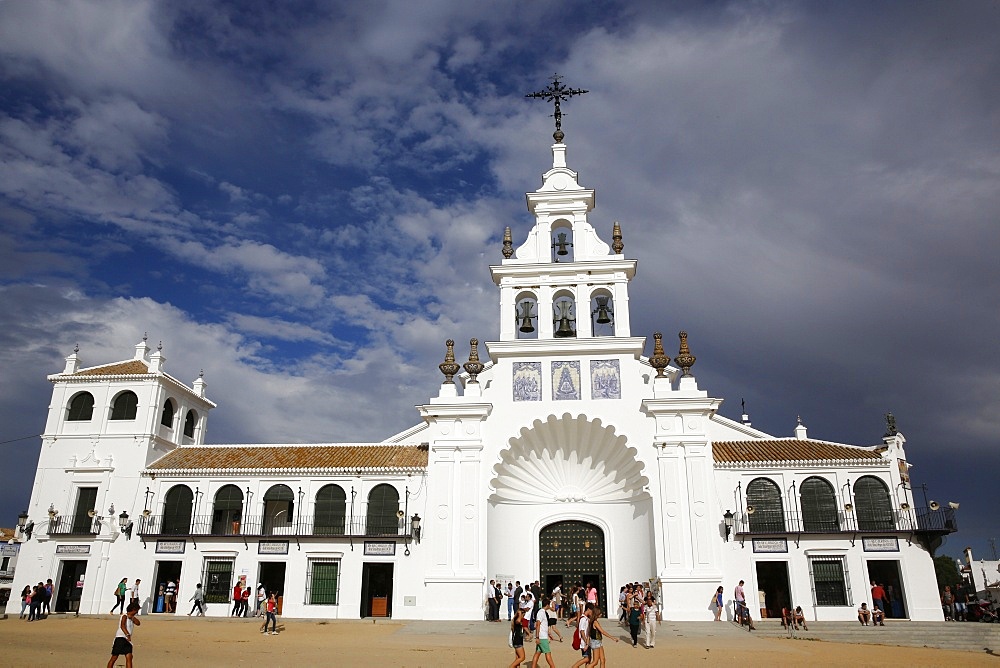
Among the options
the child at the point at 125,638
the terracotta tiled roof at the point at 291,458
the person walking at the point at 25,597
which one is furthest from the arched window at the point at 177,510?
the child at the point at 125,638

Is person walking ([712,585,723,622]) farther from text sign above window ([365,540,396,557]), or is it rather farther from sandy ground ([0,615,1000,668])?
text sign above window ([365,540,396,557])

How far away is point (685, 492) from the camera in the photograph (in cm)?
2420

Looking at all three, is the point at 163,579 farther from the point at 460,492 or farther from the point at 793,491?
the point at 793,491

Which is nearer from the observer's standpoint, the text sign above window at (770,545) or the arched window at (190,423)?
the text sign above window at (770,545)

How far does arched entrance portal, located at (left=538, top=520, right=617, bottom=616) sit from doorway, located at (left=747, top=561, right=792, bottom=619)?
215 inches

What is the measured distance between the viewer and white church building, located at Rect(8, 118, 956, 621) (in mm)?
24359

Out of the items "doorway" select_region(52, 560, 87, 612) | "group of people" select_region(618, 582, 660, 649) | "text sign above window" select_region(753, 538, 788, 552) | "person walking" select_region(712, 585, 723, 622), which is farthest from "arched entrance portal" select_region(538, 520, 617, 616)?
"doorway" select_region(52, 560, 87, 612)

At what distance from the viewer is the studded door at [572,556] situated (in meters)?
25.4

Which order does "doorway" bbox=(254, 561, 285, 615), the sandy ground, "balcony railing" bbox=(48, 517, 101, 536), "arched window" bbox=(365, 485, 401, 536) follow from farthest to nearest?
"balcony railing" bbox=(48, 517, 101, 536)
"doorway" bbox=(254, 561, 285, 615)
"arched window" bbox=(365, 485, 401, 536)
the sandy ground

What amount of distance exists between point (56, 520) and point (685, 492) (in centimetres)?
2355

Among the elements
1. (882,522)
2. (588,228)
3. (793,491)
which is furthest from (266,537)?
(882,522)

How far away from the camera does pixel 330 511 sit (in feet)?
88.1

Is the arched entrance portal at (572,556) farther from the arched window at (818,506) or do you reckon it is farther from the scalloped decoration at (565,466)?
the arched window at (818,506)

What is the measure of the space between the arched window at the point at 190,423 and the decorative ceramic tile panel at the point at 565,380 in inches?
677
